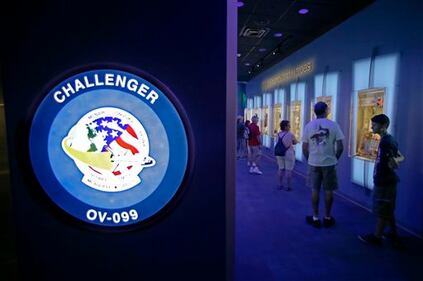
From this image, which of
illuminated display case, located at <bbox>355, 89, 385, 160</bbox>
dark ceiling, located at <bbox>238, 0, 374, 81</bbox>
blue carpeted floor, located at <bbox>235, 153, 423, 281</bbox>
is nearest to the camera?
blue carpeted floor, located at <bbox>235, 153, 423, 281</bbox>

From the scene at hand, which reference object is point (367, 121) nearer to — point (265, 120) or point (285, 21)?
point (285, 21)

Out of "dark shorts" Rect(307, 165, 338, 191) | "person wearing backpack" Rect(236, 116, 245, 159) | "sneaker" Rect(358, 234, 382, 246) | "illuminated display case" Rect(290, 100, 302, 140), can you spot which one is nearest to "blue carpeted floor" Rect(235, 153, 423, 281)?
"sneaker" Rect(358, 234, 382, 246)

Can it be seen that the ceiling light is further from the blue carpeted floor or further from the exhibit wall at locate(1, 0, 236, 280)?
the exhibit wall at locate(1, 0, 236, 280)

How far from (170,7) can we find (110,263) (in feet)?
4.00

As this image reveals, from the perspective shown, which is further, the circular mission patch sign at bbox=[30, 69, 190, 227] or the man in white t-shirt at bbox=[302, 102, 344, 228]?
the man in white t-shirt at bbox=[302, 102, 344, 228]

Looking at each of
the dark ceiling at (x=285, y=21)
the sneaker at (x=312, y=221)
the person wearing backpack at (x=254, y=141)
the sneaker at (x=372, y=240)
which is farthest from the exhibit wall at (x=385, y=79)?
the person wearing backpack at (x=254, y=141)

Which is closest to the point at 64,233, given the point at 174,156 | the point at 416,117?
the point at 174,156

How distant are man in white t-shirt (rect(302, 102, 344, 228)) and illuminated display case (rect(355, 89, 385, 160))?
3.61 ft

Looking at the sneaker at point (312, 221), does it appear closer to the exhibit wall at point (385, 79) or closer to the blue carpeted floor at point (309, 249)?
the blue carpeted floor at point (309, 249)

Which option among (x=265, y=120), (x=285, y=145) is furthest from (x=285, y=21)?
(x=265, y=120)

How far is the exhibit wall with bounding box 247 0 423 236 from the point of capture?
11.9 ft

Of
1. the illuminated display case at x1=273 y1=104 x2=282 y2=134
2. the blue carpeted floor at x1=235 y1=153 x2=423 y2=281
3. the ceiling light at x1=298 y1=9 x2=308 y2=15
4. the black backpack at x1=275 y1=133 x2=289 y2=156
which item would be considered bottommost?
the blue carpeted floor at x1=235 y1=153 x2=423 y2=281

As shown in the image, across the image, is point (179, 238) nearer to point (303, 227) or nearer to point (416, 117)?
point (303, 227)

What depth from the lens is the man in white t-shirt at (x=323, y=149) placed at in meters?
3.52
